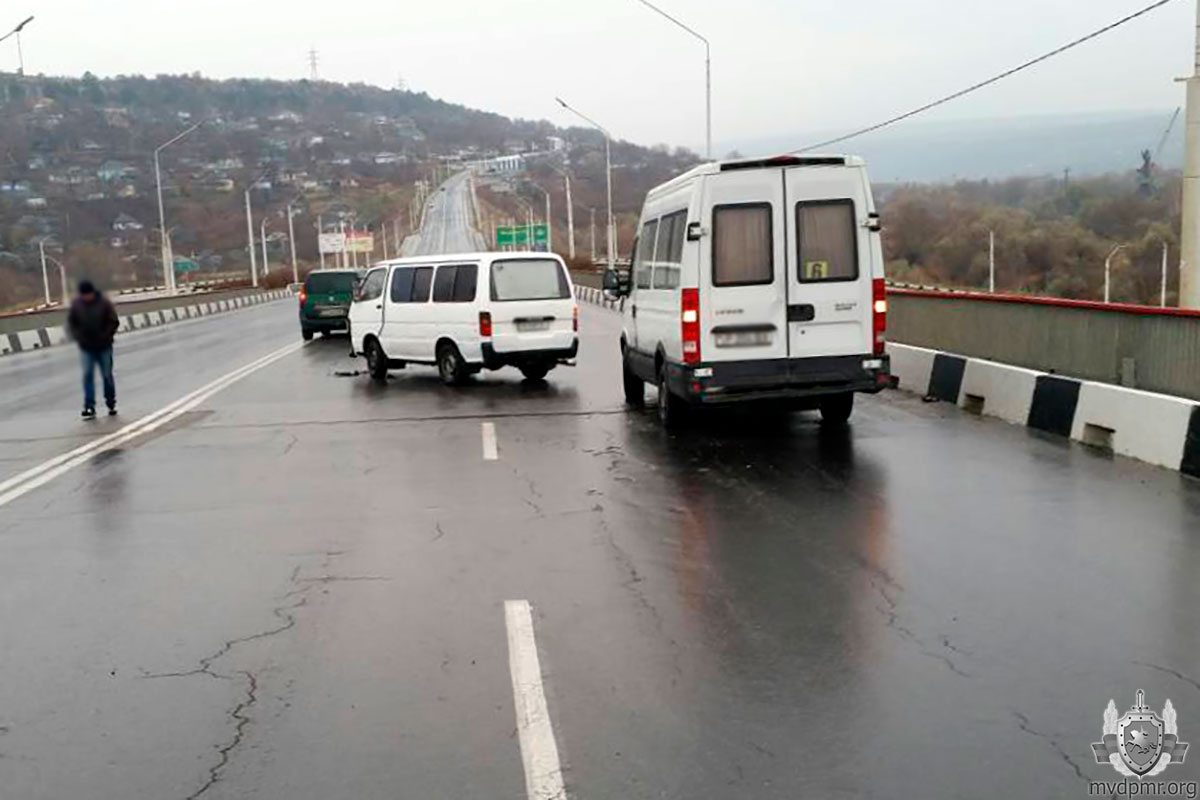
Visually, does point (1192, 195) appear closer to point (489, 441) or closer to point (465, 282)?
point (489, 441)

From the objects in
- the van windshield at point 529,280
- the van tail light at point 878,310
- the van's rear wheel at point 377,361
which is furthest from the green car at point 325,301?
the van tail light at point 878,310

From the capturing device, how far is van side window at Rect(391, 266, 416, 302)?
57.7ft

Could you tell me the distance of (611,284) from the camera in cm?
1409

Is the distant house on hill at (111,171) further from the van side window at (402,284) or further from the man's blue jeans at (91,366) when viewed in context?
the man's blue jeans at (91,366)

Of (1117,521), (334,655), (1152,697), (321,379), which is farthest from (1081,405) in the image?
(321,379)

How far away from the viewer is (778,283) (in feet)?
36.5

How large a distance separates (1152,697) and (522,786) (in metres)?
2.56

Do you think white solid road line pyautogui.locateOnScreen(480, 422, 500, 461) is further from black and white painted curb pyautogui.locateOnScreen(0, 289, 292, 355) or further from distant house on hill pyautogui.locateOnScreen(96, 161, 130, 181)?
distant house on hill pyautogui.locateOnScreen(96, 161, 130, 181)

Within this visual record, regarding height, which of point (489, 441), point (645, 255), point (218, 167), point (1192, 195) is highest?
point (218, 167)

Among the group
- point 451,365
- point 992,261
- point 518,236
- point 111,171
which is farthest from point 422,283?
point 518,236

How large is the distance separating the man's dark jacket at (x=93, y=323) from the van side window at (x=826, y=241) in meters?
8.07

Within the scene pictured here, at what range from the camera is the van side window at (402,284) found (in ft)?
57.7

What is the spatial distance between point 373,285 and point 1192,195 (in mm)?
11726

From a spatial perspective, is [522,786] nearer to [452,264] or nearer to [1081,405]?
[1081,405]
